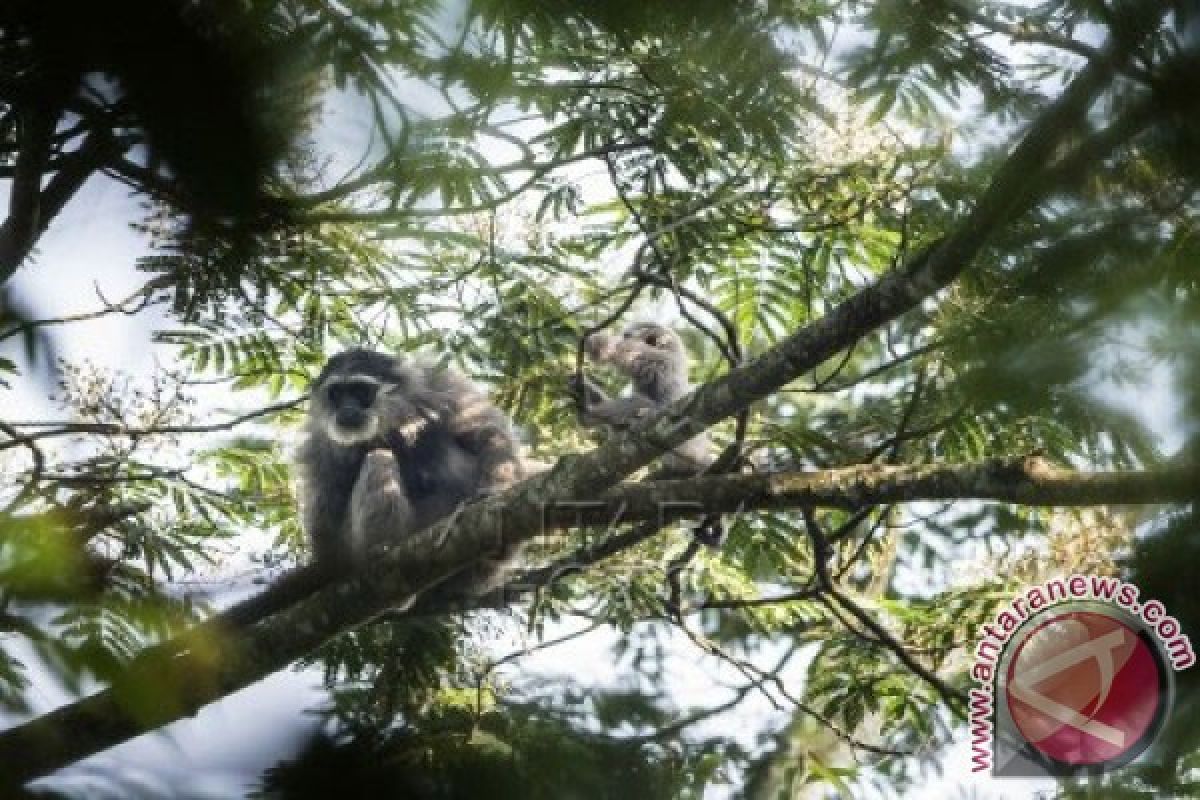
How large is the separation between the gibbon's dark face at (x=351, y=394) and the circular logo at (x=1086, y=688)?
408 centimetres

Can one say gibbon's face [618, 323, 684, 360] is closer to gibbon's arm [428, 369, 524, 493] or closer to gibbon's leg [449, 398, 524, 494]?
gibbon's arm [428, 369, 524, 493]

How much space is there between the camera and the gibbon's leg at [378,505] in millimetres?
6035

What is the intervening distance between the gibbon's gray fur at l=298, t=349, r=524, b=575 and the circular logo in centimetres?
339

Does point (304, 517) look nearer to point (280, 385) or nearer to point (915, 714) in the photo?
point (280, 385)

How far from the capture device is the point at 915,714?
470 centimetres

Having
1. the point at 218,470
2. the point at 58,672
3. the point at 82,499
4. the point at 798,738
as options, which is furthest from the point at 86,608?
the point at 218,470

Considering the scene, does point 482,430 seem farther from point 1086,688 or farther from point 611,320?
point 1086,688

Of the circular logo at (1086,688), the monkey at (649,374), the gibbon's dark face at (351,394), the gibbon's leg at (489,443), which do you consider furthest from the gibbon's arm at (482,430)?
the circular logo at (1086,688)

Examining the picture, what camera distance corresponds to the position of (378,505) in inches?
244

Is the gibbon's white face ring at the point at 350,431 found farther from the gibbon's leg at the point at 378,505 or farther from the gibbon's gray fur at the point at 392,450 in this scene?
the gibbon's leg at the point at 378,505

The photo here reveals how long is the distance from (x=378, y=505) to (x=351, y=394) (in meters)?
0.64

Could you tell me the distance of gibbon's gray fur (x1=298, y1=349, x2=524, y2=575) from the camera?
6.19 metres

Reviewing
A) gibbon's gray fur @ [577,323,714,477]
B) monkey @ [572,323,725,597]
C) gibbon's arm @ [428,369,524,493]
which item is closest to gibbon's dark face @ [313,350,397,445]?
gibbon's arm @ [428,369,524,493]

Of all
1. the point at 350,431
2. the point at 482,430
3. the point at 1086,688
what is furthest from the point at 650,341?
the point at 1086,688
